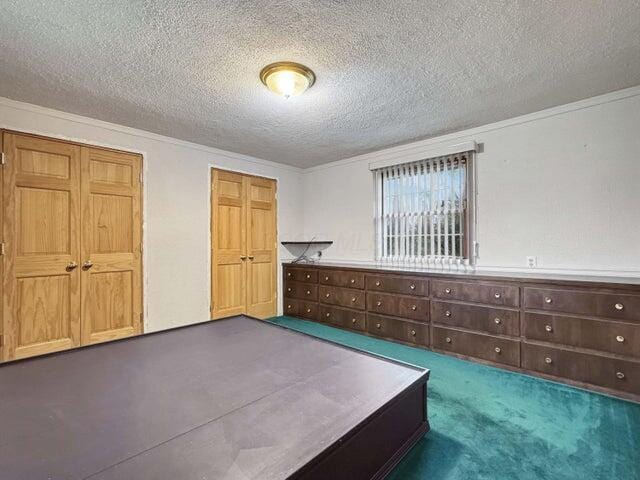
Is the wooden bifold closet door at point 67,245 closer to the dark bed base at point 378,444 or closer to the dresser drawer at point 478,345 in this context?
the dark bed base at point 378,444

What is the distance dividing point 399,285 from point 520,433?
179cm

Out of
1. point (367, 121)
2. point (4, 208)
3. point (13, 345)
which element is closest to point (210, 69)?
point (367, 121)

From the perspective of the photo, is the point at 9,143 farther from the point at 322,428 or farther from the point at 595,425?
the point at 595,425

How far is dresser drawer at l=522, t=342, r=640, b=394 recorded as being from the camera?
7.28 feet

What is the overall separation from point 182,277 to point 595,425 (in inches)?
153

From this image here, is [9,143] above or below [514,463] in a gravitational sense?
above

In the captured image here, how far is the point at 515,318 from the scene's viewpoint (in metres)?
2.70

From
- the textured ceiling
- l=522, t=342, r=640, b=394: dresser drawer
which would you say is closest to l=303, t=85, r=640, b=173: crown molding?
the textured ceiling

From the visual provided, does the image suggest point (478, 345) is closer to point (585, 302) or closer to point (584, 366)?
point (584, 366)

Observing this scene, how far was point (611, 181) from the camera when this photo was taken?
264cm

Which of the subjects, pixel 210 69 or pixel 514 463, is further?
pixel 210 69

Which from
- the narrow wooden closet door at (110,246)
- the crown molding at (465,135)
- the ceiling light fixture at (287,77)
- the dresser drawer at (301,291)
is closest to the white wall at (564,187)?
the crown molding at (465,135)

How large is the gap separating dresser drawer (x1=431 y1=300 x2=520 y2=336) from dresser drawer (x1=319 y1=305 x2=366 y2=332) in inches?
37.2

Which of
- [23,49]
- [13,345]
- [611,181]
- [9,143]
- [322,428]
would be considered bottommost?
[13,345]
